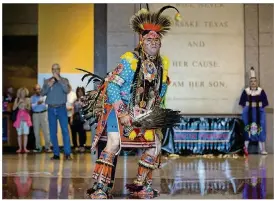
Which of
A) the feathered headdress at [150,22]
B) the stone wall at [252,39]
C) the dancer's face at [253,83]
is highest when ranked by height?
the stone wall at [252,39]

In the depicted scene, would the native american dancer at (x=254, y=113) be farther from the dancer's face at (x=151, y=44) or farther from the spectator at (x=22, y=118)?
the dancer's face at (x=151, y=44)

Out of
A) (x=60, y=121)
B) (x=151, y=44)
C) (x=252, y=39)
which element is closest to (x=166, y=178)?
(x=151, y=44)

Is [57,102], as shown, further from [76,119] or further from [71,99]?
[71,99]

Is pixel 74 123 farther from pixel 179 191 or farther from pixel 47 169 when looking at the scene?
pixel 179 191

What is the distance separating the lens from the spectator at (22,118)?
13.7 metres

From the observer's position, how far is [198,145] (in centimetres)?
1230

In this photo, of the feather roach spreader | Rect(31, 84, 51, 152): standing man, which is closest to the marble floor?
the feather roach spreader

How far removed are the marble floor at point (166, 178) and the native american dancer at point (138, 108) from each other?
1.02 ft

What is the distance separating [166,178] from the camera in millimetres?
7844

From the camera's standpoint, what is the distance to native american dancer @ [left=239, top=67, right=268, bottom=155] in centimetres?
1254

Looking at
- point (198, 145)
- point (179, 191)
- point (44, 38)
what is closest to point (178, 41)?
point (198, 145)

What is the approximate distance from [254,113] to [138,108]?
6962 millimetres

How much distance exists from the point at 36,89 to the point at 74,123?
1266mm

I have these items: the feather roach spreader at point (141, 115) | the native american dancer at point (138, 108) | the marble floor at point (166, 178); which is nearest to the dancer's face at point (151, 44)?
the native american dancer at point (138, 108)
